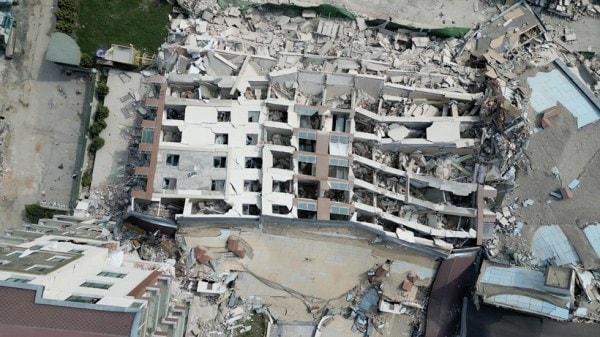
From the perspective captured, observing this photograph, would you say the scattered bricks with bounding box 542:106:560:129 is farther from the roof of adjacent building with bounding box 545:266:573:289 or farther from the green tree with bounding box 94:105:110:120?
the green tree with bounding box 94:105:110:120

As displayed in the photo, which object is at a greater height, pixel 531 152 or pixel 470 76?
pixel 470 76

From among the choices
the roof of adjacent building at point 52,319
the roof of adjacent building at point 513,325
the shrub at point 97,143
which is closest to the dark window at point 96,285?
the roof of adjacent building at point 52,319

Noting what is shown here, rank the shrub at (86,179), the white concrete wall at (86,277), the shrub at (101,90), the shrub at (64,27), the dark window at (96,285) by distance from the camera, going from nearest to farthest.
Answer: the white concrete wall at (86,277) < the dark window at (96,285) < the shrub at (86,179) < the shrub at (101,90) < the shrub at (64,27)

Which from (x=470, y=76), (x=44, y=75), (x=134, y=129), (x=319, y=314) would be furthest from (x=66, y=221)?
(x=470, y=76)

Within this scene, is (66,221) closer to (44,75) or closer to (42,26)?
(44,75)

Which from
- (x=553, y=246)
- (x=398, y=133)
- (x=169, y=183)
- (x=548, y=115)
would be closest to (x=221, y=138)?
(x=169, y=183)

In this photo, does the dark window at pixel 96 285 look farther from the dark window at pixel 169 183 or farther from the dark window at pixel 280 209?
the dark window at pixel 280 209

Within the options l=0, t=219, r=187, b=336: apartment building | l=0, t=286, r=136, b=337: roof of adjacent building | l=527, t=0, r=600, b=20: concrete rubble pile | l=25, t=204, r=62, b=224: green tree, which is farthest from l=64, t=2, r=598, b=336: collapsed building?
l=0, t=286, r=136, b=337: roof of adjacent building
